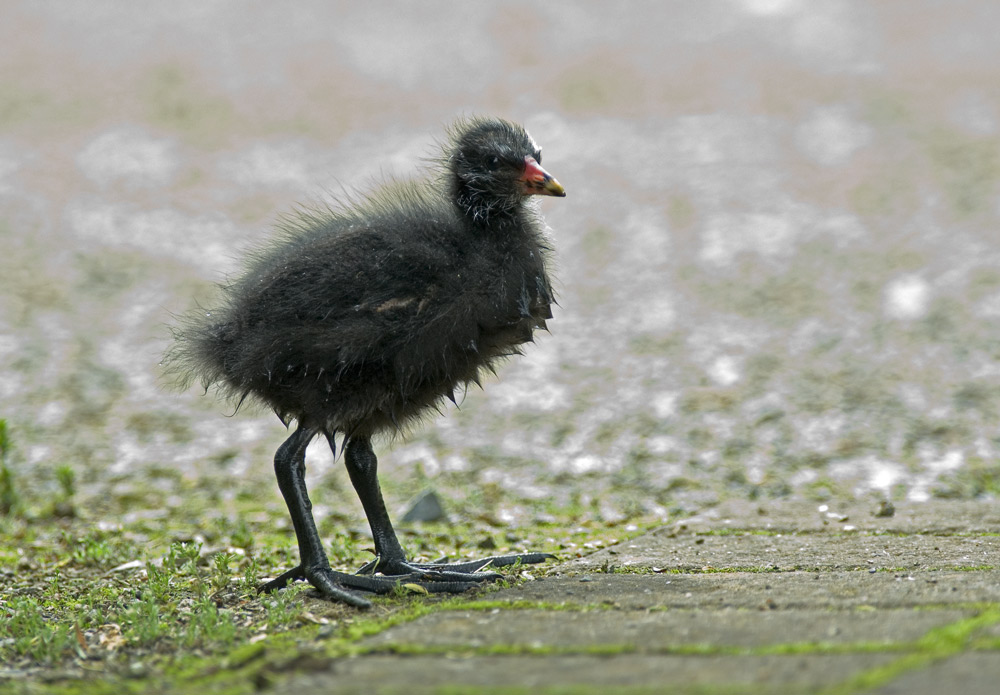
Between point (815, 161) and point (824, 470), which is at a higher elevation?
point (815, 161)

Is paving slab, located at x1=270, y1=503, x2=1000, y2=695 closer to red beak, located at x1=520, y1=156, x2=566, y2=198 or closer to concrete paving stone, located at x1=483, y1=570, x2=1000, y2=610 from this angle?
concrete paving stone, located at x1=483, y1=570, x2=1000, y2=610

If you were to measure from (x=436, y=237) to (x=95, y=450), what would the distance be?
4.48 m

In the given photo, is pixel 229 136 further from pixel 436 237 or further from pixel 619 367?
pixel 436 237

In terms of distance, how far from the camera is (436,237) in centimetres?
435

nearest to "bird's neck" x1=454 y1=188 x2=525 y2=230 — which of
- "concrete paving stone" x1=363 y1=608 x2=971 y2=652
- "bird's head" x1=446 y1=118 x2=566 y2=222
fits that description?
"bird's head" x1=446 y1=118 x2=566 y2=222

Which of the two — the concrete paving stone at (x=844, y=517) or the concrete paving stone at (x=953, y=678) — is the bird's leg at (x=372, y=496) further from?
the concrete paving stone at (x=953, y=678)

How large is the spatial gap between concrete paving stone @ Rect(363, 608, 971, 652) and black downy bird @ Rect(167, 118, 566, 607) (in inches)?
27.2

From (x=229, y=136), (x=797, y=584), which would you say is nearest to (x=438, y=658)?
(x=797, y=584)

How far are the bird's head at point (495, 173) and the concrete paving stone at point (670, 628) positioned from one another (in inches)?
71.0

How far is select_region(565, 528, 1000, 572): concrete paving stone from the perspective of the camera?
4.23m

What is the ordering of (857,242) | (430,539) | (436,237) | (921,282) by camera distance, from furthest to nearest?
(857,242)
(921,282)
(430,539)
(436,237)

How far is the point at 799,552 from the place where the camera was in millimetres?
4574

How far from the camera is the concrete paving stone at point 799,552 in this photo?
4.23m

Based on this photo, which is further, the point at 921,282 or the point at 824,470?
the point at 921,282
